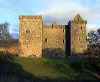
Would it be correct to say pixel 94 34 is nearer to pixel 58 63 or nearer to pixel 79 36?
pixel 79 36

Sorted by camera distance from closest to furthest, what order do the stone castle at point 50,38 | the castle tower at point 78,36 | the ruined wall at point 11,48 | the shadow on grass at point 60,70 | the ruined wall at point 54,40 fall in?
the shadow on grass at point 60,70 < the ruined wall at point 11,48 < the stone castle at point 50,38 < the castle tower at point 78,36 < the ruined wall at point 54,40

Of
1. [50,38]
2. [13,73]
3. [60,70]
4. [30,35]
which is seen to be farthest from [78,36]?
[13,73]

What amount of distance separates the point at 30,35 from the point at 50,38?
5.51 meters

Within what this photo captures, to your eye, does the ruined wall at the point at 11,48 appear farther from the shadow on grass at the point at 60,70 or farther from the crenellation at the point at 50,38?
the shadow on grass at the point at 60,70

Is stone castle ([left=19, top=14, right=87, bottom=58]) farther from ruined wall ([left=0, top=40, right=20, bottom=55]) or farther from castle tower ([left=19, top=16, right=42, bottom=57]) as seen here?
ruined wall ([left=0, top=40, right=20, bottom=55])

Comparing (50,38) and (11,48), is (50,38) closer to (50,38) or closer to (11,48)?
(50,38)

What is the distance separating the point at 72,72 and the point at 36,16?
19841mm

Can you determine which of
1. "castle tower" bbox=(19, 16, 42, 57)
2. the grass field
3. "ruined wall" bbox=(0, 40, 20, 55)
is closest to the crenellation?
"castle tower" bbox=(19, 16, 42, 57)

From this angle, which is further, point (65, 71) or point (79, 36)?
point (79, 36)

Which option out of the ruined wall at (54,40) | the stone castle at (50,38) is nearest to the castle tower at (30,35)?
the stone castle at (50,38)

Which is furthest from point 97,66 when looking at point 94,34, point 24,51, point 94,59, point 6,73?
point 94,34

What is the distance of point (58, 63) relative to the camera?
141ft

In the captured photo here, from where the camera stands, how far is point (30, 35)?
178 ft

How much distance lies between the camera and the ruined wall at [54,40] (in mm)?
56781
